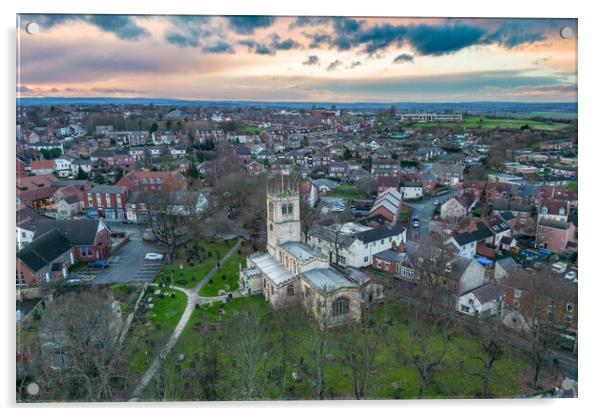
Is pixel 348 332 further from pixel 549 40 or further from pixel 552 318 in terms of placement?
pixel 549 40

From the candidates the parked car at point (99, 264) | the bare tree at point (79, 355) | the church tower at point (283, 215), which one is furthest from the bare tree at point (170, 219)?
the bare tree at point (79, 355)

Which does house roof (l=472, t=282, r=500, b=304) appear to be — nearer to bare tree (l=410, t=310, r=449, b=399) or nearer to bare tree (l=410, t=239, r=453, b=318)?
bare tree (l=410, t=239, r=453, b=318)

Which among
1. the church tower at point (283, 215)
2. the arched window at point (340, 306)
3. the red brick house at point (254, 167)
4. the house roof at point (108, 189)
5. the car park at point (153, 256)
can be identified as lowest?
the arched window at point (340, 306)

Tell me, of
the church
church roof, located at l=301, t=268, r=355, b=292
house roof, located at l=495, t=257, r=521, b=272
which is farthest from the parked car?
house roof, located at l=495, t=257, r=521, b=272

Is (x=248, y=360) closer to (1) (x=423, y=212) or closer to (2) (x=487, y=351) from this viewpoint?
(2) (x=487, y=351)

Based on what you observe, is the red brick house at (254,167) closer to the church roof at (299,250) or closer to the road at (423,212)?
the road at (423,212)
